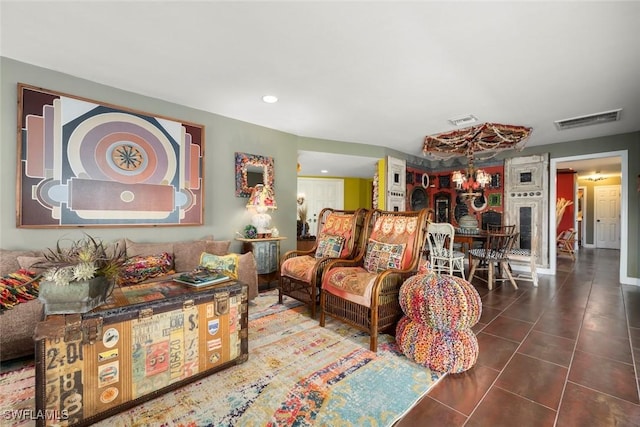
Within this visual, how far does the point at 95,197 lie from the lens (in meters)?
2.78

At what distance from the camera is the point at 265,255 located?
373 centimetres

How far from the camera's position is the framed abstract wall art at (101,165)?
248 cm

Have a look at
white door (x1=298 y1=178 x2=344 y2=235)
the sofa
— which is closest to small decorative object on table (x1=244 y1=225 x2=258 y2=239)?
the sofa

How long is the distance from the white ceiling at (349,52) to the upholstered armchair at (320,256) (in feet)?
4.90

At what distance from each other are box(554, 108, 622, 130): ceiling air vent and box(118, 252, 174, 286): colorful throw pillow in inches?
217

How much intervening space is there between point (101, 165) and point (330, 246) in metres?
2.61

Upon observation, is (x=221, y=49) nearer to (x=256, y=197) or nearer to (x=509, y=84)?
(x=256, y=197)

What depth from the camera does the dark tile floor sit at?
4.91 feet

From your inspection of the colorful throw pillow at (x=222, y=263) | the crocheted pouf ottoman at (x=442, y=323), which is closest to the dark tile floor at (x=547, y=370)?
the crocheted pouf ottoman at (x=442, y=323)

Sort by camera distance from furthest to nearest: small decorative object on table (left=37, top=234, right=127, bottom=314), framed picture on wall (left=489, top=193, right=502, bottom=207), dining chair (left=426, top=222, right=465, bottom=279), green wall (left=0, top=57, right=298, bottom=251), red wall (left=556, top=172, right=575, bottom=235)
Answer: red wall (left=556, top=172, right=575, bottom=235) < framed picture on wall (left=489, top=193, right=502, bottom=207) < dining chair (left=426, top=222, right=465, bottom=279) < green wall (left=0, top=57, right=298, bottom=251) < small decorative object on table (left=37, top=234, right=127, bottom=314)

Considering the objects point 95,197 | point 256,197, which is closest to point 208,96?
point 256,197

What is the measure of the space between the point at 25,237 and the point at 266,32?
2858mm

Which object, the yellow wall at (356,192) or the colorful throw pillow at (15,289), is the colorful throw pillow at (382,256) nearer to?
the colorful throw pillow at (15,289)

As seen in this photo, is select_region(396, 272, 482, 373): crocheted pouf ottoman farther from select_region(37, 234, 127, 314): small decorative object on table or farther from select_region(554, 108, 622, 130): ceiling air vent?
select_region(554, 108, 622, 130): ceiling air vent
